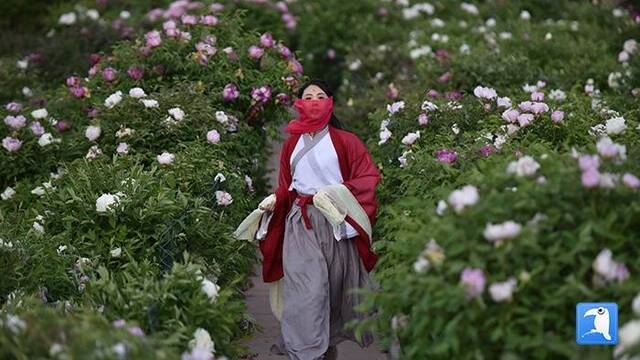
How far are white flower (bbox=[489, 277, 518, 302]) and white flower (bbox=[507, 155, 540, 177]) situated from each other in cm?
51

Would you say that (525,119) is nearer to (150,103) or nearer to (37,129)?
(150,103)

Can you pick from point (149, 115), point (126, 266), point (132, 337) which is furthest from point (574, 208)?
point (149, 115)

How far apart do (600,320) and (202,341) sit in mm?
1467

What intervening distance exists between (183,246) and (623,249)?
241cm

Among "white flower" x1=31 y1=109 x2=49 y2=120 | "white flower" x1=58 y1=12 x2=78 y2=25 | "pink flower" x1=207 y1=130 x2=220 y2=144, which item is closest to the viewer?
"pink flower" x1=207 y1=130 x2=220 y2=144

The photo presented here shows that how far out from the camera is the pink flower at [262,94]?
7.36 m

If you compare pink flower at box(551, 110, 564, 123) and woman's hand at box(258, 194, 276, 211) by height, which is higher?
woman's hand at box(258, 194, 276, 211)

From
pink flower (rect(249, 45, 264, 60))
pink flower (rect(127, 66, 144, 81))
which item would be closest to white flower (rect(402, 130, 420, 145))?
pink flower (rect(249, 45, 264, 60))

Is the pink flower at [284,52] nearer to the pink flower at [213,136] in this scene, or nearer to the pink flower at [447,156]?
the pink flower at [213,136]

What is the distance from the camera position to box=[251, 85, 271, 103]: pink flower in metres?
7.36

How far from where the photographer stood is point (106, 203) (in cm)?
527

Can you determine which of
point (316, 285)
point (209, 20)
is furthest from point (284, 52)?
point (316, 285)

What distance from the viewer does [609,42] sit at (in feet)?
34.2

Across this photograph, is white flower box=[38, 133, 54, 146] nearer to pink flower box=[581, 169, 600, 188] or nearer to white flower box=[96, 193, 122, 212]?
white flower box=[96, 193, 122, 212]
